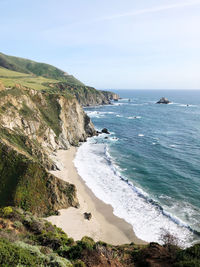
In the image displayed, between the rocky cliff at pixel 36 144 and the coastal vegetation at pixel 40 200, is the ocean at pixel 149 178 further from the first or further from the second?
the coastal vegetation at pixel 40 200

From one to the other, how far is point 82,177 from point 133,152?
2419 centimetres

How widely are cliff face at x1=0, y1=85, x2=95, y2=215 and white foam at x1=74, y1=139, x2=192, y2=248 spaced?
8.63 metres

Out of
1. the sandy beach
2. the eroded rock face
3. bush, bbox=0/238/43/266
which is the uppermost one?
the eroded rock face

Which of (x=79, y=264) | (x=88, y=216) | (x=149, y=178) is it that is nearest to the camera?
(x=79, y=264)

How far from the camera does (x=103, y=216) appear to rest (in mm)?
34250

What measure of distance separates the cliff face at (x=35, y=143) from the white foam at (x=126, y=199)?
28.3ft

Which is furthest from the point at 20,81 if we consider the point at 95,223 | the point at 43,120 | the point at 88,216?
the point at 95,223

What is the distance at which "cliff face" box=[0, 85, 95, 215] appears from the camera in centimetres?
3244

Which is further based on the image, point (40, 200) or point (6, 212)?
point (40, 200)

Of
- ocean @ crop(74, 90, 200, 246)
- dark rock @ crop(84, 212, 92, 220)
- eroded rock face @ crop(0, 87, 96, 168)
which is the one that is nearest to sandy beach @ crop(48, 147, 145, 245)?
dark rock @ crop(84, 212, 92, 220)

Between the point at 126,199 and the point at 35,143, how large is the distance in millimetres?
28669

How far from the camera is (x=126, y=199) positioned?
39.5 m

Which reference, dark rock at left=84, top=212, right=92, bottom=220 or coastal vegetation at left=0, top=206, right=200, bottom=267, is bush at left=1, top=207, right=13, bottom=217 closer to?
coastal vegetation at left=0, top=206, right=200, bottom=267

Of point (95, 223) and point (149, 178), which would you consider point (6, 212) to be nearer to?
point (95, 223)
